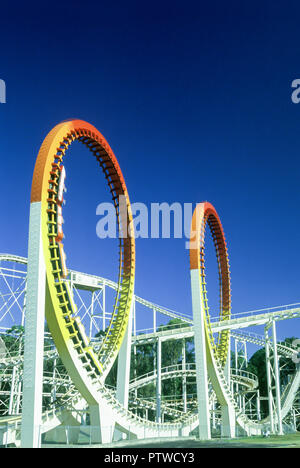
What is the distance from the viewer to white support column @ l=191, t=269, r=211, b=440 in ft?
81.5

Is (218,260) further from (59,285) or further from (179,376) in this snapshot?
(59,285)

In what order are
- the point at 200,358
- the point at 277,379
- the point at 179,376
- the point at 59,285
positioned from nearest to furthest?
the point at 59,285 < the point at 200,358 < the point at 277,379 < the point at 179,376

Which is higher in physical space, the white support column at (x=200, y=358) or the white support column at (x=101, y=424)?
the white support column at (x=200, y=358)

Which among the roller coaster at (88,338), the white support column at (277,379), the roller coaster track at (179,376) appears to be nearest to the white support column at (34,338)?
the roller coaster at (88,338)

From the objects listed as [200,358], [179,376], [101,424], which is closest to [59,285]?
[101,424]

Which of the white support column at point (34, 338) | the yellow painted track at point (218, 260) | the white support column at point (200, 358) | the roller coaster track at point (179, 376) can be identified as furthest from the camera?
the roller coaster track at point (179, 376)

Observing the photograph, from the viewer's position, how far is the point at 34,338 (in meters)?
18.2

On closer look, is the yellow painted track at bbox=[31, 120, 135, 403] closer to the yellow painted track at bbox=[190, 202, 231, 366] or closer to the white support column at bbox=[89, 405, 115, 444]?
the white support column at bbox=[89, 405, 115, 444]

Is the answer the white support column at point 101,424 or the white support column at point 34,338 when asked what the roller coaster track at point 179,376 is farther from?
the white support column at point 34,338

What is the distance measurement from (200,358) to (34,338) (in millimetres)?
10911

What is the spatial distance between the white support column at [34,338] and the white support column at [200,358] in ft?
32.8

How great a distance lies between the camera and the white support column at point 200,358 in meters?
24.8

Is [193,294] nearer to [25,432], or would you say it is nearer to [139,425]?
[139,425]
